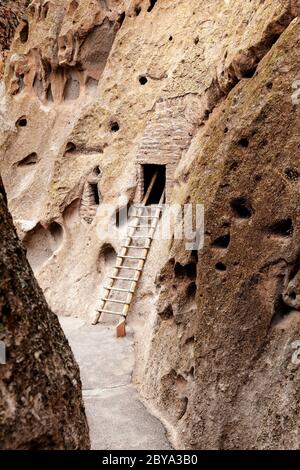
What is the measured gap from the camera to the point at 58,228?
11.4m

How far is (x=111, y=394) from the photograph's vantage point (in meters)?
6.52

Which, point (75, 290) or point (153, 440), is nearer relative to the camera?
point (153, 440)

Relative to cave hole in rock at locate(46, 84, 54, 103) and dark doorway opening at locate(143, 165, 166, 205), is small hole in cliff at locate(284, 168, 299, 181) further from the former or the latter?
cave hole in rock at locate(46, 84, 54, 103)

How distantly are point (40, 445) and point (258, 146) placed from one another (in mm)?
3502

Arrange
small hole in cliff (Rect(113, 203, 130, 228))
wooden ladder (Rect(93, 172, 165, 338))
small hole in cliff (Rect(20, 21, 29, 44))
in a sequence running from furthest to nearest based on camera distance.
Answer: small hole in cliff (Rect(20, 21, 29, 44)) < small hole in cliff (Rect(113, 203, 130, 228)) < wooden ladder (Rect(93, 172, 165, 338))

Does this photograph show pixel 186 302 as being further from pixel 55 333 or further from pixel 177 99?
pixel 177 99

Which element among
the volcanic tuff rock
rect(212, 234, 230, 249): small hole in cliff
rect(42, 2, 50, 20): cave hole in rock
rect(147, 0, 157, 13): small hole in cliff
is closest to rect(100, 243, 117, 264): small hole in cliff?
rect(212, 234, 230, 249): small hole in cliff

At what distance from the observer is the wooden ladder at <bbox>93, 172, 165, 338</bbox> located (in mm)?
8859

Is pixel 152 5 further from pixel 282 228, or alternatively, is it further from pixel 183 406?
pixel 183 406

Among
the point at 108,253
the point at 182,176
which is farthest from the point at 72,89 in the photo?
the point at 182,176

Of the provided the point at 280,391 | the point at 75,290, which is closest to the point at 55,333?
the point at 280,391

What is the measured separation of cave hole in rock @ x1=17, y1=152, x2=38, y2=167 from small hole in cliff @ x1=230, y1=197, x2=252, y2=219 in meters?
8.53

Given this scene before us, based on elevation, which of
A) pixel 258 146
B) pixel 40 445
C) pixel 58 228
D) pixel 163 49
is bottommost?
pixel 58 228

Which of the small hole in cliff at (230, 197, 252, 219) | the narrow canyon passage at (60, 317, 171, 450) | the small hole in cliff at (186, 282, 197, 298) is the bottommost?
the narrow canyon passage at (60, 317, 171, 450)
